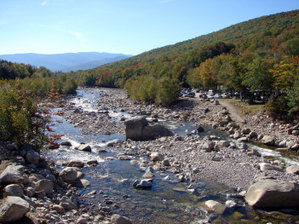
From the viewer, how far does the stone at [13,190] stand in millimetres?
10668

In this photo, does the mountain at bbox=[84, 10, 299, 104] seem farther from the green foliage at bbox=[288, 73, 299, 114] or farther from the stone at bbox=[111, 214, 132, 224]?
the stone at bbox=[111, 214, 132, 224]

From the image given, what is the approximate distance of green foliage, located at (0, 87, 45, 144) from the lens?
16.1 metres

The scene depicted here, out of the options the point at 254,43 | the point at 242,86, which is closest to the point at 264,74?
the point at 242,86

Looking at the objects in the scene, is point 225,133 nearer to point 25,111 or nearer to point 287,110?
point 287,110

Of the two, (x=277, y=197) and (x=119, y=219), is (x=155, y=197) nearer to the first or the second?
(x=119, y=219)

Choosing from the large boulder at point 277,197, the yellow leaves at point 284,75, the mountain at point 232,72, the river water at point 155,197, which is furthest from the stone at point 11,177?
the yellow leaves at point 284,75

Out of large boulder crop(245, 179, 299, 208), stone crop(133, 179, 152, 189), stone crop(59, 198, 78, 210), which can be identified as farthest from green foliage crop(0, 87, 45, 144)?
large boulder crop(245, 179, 299, 208)

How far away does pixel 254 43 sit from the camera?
117625 mm

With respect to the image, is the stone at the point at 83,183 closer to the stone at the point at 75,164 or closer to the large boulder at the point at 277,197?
the stone at the point at 75,164

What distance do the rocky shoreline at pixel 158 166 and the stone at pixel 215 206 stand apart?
2234 millimetres

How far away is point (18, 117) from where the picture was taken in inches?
629

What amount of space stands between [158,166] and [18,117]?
11.3 meters

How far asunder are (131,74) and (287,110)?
12702 cm

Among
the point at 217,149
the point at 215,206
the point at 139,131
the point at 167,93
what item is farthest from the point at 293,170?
the point at 167,93
